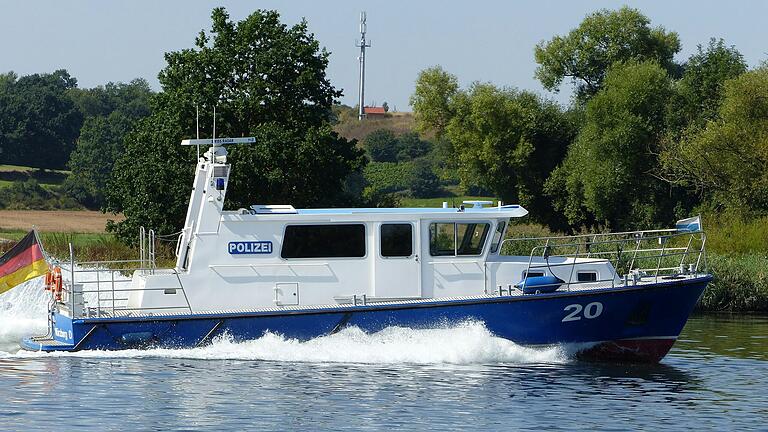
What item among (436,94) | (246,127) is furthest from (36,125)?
(246,127)

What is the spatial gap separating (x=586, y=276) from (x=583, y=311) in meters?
0.77

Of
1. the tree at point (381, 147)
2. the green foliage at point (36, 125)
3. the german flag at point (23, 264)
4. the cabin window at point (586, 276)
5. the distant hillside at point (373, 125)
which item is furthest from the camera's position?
the distant hillside at point (373, 125)

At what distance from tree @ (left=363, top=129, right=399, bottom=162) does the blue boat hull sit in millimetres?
83367

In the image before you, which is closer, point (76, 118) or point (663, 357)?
point (663, 357)

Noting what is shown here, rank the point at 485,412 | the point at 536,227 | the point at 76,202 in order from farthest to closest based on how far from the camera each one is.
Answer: the point at 76,202 < the point at 536,227 < the point at 485,412

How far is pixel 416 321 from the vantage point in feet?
67.5

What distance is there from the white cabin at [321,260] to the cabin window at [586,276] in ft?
0.14

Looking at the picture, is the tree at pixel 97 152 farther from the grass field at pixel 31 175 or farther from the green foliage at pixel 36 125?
the green foliage at pixel 36 125

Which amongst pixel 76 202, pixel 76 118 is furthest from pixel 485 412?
pixel 76 118

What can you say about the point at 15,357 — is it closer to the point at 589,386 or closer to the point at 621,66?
the point at 589,386

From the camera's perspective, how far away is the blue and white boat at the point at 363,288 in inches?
811

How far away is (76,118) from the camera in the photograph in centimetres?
10562

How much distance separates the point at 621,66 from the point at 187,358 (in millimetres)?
36586

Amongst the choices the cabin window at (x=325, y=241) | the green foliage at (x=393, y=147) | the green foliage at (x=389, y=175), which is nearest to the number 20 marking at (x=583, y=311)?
the cabin window at (x=325, y=241)
